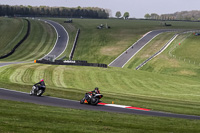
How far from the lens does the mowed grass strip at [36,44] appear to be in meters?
96.5

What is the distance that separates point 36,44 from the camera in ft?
368

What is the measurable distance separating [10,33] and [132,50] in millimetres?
54861

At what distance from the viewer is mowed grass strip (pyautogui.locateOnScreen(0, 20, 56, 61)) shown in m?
96.5

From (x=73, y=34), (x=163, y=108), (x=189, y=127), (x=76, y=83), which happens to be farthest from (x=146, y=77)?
(x=73, y=34)

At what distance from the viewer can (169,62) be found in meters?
79.6

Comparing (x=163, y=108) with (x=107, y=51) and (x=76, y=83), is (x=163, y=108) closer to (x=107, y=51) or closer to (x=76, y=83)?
(x=76, y=83)

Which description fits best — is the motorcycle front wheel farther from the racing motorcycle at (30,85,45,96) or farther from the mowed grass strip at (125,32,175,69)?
the mowed grass strip at (125,32,175,69)

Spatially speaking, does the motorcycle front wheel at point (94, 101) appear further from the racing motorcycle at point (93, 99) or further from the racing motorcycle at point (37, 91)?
the racing motorcycle at point (37, 91)

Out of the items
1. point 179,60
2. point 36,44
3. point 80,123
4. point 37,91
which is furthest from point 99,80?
point 36,44

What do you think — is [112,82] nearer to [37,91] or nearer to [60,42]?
[37,91]

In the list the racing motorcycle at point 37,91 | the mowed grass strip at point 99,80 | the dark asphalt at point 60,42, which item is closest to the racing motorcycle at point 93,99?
the racing motorcycle at point 37,91

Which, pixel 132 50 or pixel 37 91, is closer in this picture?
pixel 37 91

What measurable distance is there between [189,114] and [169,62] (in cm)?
5661

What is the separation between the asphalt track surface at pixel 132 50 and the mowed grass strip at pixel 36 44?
2638cm
